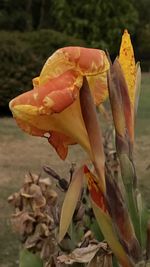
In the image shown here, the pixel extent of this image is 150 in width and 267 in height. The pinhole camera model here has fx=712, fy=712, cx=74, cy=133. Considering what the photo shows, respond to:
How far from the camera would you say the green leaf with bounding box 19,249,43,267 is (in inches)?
53.4

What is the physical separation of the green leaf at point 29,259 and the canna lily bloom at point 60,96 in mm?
334

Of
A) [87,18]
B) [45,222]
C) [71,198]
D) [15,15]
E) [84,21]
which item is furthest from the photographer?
[15,15]

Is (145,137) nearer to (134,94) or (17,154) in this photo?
(17,154)

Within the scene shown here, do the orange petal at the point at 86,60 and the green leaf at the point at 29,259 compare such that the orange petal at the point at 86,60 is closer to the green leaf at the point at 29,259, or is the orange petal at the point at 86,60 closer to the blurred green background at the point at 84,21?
the green leaf at the point at 29,259

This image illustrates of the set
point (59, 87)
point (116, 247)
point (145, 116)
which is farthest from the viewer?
point (145, 116)

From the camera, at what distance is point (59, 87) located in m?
1.04

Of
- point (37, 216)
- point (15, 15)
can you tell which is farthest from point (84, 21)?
point (37, 216)

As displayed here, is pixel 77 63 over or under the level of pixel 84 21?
over

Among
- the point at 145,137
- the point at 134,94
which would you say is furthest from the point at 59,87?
the point at 145,137

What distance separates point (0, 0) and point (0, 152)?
32.4 ft

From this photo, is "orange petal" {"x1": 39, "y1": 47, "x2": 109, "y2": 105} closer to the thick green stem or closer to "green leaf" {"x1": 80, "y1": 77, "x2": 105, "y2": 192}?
"green leaf" {"x1": 80, "y1": 77, "x2": 105, "y2": 192}

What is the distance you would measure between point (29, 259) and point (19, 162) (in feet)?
18.4

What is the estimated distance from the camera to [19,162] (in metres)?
6.96

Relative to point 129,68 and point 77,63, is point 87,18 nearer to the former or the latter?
point 129,68
